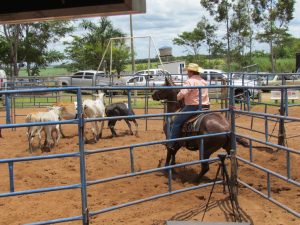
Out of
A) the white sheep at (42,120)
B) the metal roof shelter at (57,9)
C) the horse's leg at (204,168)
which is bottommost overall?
the horse's leg at (204,168)

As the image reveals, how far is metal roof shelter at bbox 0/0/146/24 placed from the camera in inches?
133

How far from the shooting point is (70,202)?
6.01 metres

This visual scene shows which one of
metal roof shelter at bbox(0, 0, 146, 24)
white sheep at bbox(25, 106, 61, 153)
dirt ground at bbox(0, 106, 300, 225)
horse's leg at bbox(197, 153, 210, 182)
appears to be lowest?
dirt ground at bbox(0, 106, 300, 225)

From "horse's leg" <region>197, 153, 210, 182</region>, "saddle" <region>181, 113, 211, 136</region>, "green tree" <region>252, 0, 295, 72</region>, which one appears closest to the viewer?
"horse's leg" <region>197, 153, 210, 182</region>

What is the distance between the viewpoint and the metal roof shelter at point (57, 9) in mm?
3381

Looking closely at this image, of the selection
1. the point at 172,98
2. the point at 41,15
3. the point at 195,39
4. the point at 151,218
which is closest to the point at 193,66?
the point at 172,98

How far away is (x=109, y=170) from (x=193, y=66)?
2.25m

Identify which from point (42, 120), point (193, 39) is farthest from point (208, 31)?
point (42, 120)

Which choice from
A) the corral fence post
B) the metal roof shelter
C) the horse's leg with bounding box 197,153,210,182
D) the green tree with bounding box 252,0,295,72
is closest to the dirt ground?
the horse's leg with bounding box 197,153,210,182

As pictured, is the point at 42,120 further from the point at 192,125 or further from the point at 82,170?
the point at 82,170

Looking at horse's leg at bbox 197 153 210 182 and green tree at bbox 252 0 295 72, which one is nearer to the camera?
horse's leg at bbox 197 153 210 182

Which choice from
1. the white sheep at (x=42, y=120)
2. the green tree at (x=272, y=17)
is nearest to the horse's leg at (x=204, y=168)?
the white sheep at (x=42, y=120)

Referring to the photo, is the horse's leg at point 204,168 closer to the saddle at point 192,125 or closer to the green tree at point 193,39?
the saddle at point 192,125

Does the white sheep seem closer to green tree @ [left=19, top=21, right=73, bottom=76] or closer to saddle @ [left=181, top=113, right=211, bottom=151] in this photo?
saddle @ [left=181, top=113, right=211, bottom=151]
